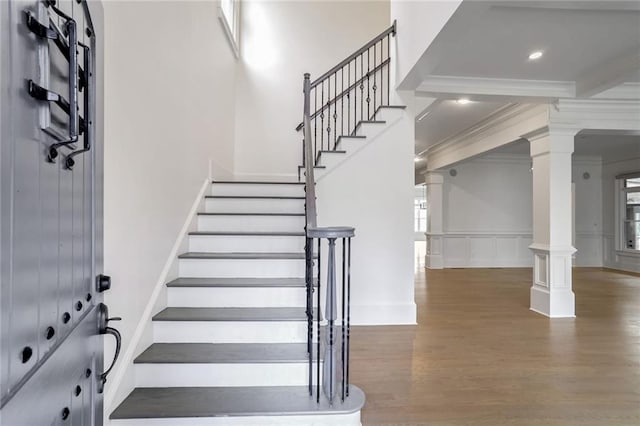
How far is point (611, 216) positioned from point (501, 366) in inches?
309

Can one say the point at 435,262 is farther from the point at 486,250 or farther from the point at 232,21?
the point at 232,21

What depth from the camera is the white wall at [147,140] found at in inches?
64.8

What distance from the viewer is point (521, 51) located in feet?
9.01

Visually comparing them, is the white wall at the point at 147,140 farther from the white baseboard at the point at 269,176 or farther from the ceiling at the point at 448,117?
the ceiling at the point at 448,117

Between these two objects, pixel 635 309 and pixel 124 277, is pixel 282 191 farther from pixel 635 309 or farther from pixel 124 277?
pixel 635 309

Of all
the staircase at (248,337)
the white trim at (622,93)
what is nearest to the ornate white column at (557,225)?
the white trim at (622,93)

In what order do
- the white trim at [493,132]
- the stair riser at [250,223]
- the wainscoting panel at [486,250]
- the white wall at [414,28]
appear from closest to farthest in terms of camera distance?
1. the white wall at [414,28]
2. the stair riser at [250,223]
3. the white trim at [493,132]
4. the wainscoting panel at [486,250]

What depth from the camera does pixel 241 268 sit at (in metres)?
2.59

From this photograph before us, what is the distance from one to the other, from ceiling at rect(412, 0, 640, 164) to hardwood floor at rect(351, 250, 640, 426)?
245 cm

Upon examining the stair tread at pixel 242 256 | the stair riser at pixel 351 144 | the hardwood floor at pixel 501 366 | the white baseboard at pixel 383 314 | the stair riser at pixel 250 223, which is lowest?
the hardwood floor at pixel 501 366

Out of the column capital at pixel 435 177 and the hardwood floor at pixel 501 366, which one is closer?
the hardwood floor at pixel 501 366

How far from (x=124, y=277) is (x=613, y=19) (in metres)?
3.69

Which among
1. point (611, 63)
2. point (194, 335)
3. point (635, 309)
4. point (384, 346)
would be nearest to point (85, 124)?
point (194, 335)

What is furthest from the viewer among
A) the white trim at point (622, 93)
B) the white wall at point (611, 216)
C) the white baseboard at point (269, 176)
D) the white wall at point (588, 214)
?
the white wall at point (588, 214)
